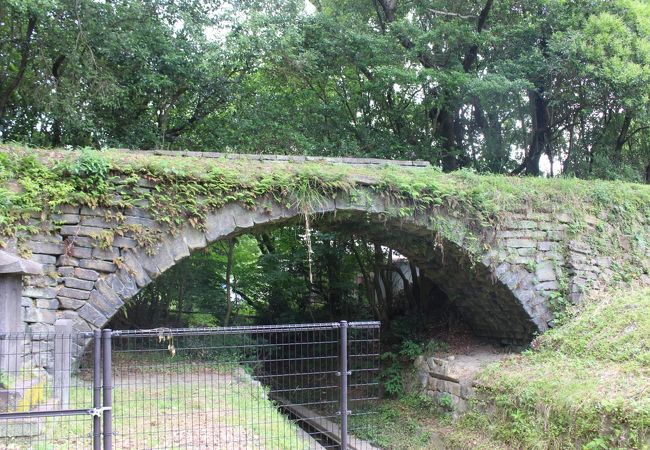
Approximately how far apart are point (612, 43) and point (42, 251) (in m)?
9.59

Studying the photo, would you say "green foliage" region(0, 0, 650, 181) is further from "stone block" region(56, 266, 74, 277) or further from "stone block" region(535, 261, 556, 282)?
"stone block" region(56, 266, 74, 277)

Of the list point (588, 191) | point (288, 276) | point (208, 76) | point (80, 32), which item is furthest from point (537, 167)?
point (80, 32)

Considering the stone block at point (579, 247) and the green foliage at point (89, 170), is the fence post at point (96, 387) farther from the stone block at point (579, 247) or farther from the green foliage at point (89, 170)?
the stone block at point (579, 247)

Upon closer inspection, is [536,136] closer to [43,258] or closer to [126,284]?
[126,284]

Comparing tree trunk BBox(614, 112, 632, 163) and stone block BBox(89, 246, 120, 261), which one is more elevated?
tree trunk BBox(614, 112, 632, 163)

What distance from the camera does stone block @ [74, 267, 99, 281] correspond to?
18.9ft

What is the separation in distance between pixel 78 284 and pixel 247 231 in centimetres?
206

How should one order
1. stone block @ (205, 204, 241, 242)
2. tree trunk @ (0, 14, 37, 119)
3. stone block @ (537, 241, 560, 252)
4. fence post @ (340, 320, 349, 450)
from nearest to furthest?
fence post @ (340, 320, 349, 450) < stone block @ (205, 204, 241, 242) < stone block @ (537, 241, 560, 252) < tree trunk @ (0, 14, 37, 119)

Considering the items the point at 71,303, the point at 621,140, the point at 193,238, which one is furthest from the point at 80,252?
the point at 621,140

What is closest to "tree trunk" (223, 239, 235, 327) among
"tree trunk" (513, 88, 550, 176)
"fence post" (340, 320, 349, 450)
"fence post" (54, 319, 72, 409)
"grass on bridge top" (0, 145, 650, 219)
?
"grass on bridge top" (0, 145, 650, 219)

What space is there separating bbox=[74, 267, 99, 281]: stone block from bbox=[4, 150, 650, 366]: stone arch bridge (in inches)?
0.4

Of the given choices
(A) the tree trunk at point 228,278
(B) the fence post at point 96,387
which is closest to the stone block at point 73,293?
(B) the fence post at point 96,387

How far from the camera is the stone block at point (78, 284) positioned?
572cm

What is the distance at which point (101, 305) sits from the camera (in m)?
5.82
